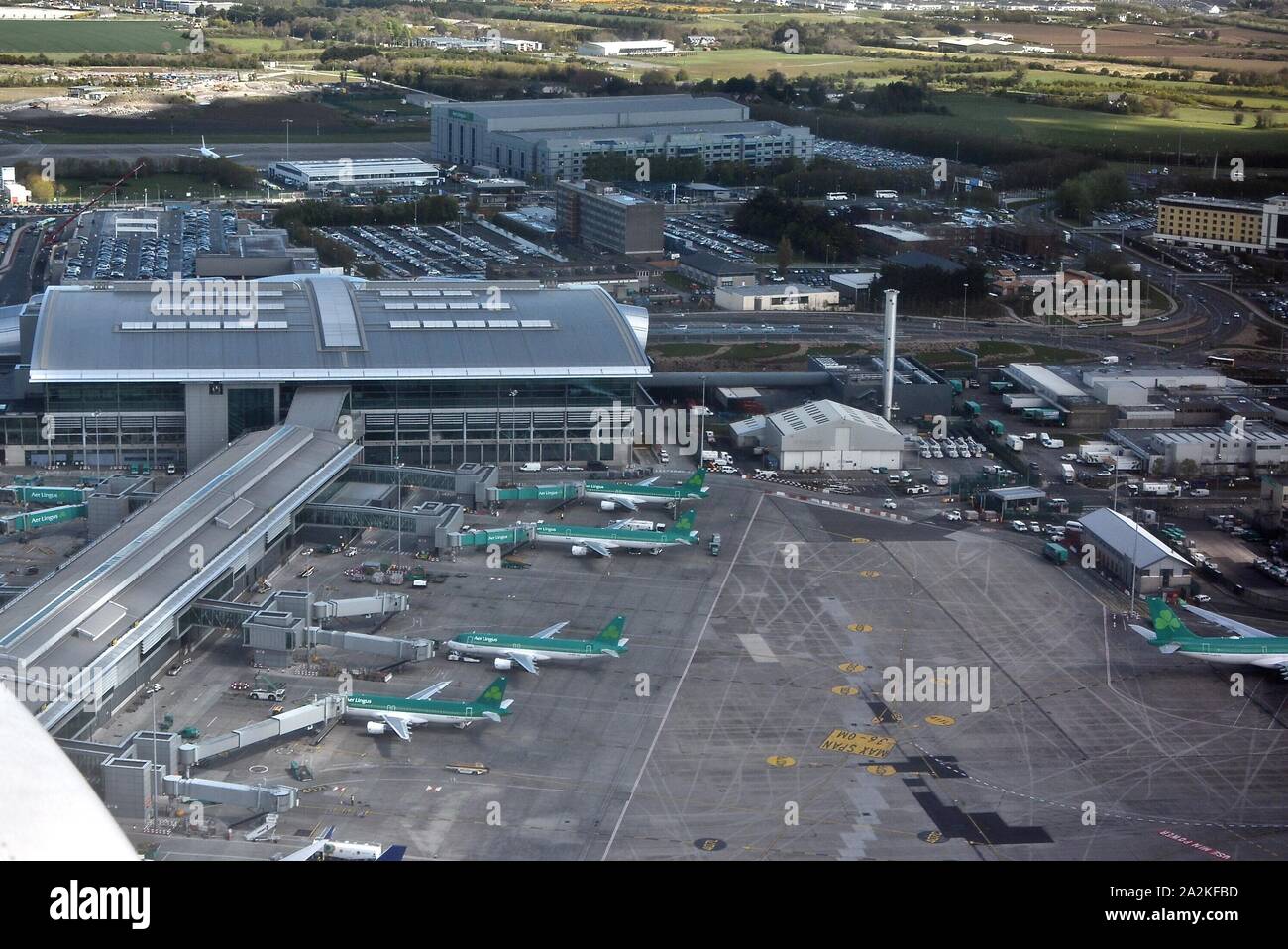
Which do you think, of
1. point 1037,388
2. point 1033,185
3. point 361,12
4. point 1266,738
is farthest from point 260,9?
point 1266,738

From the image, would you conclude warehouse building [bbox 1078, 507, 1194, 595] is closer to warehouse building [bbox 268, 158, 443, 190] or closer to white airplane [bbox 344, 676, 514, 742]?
white airplane [bbox 344, 676, 514, 742]

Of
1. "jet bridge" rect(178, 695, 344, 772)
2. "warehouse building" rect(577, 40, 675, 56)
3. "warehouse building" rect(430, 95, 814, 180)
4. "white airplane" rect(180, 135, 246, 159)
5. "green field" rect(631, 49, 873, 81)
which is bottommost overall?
"jet bridge" rect(178, 695, 344, 772)

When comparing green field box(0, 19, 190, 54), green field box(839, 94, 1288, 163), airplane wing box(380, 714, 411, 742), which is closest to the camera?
airplane wing box(380, 714, 411, 742)

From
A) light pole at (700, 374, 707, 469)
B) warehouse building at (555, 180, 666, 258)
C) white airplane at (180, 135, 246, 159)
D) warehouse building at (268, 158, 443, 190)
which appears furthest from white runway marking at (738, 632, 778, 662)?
white airplane at (180, 135, 246, 159)

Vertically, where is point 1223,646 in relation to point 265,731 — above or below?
above

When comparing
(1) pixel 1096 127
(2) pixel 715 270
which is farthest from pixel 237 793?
(1) pixel 1096 127

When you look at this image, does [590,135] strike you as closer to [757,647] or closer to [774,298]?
[774,298]
